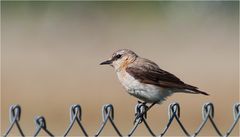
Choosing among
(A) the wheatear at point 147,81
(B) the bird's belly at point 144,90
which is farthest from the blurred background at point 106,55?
(B) the bird's belly at point 144,90

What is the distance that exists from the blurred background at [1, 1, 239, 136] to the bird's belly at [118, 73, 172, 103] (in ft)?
6.02

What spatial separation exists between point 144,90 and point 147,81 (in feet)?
0.43

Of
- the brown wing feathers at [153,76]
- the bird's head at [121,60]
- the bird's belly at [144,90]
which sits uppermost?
the bird's head at [121,60]

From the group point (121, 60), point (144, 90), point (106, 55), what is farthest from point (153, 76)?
point (106, 55)

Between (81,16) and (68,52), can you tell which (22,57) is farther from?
(81,16)

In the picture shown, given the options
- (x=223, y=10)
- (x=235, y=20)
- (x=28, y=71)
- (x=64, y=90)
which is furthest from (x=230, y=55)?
(x=223, y=10)

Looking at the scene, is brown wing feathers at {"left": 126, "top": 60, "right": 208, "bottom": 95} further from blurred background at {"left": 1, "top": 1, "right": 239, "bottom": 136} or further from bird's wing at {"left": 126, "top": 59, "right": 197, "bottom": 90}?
blurred background at {"left": 1, "top": 1, "right": 239, "bottom": 136}

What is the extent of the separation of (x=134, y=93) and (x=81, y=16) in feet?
82.5

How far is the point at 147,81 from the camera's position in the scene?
840 cm

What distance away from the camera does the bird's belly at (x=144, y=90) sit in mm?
8258

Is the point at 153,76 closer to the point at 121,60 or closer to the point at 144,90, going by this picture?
the point at 144,90

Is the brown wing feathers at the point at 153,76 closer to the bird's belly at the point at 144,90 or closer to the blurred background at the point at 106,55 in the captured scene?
the bird's belly at the point at 144,90

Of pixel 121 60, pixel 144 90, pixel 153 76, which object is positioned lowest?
pixel 144 90

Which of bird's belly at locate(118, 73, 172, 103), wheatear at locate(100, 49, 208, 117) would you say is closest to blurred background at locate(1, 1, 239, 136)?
wheatear at locate(100, 49, 208, 117)
